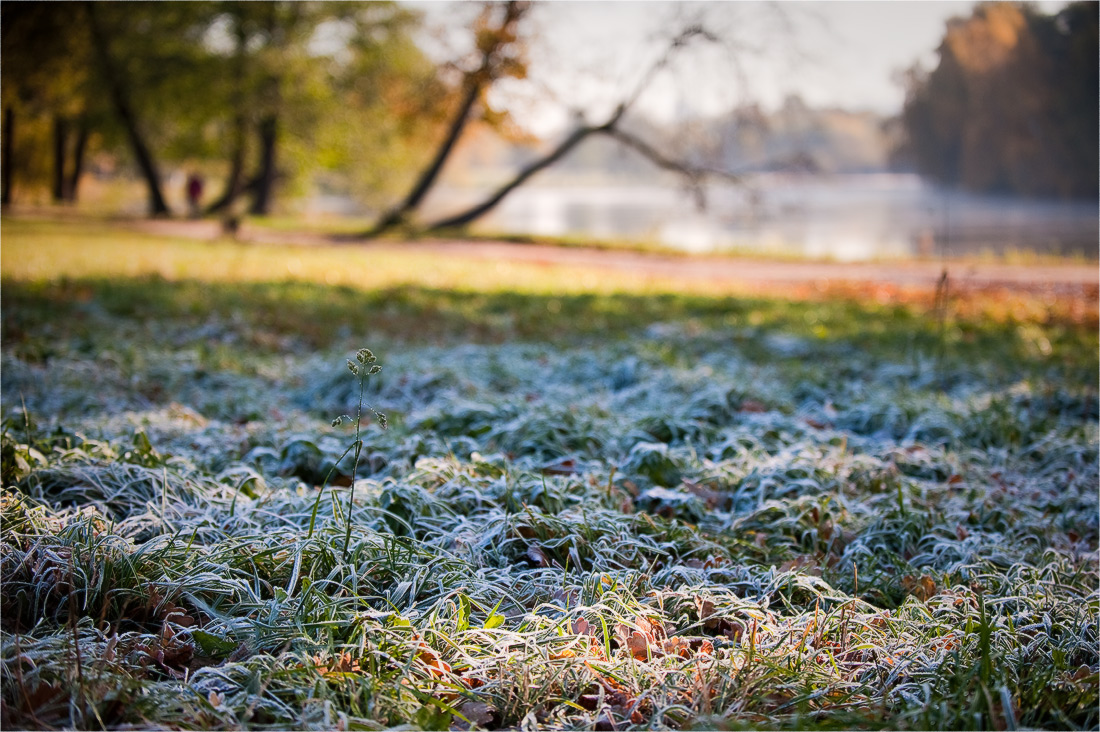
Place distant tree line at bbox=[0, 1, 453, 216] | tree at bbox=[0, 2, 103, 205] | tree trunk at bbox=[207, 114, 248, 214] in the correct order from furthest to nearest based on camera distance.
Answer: tree trunk at bbox=[207, 114, 248, 214]
distant tree line at bbox=[0, 1, 453, 216]
tree at bbox=[0, 2, 103, 205]

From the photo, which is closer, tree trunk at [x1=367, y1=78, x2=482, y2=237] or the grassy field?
the grassy field

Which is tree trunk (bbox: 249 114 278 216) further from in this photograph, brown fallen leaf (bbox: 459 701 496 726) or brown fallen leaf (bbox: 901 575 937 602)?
brown fallen leaf (bbox: 459 701 496 726)

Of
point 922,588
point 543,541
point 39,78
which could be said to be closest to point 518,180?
point 39,78

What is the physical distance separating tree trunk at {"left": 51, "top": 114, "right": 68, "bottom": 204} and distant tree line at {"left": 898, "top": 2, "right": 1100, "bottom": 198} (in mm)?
31753

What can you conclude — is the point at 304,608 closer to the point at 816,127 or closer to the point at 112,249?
the point at 112,249

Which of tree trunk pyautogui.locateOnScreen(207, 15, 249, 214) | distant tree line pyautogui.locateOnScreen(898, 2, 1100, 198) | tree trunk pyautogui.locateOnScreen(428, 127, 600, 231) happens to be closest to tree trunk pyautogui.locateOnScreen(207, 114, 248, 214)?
tree trunk pyautogui.locateOnScreen(207, 15, 249, 214)

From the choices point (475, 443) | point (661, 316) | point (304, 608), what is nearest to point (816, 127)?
point (661, 316)

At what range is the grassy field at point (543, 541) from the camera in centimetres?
175

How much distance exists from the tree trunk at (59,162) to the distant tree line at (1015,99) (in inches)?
1250

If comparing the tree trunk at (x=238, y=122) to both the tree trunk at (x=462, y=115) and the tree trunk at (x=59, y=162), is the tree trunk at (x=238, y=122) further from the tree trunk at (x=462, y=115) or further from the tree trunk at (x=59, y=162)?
the tree trunk at (x=59, y=162)

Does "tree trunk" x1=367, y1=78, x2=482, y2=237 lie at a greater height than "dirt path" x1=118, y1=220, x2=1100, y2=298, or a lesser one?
greater

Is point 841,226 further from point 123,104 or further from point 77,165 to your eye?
point 77,165

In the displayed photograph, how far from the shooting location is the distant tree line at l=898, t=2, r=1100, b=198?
14016mm

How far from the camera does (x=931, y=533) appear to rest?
2.79 meters
